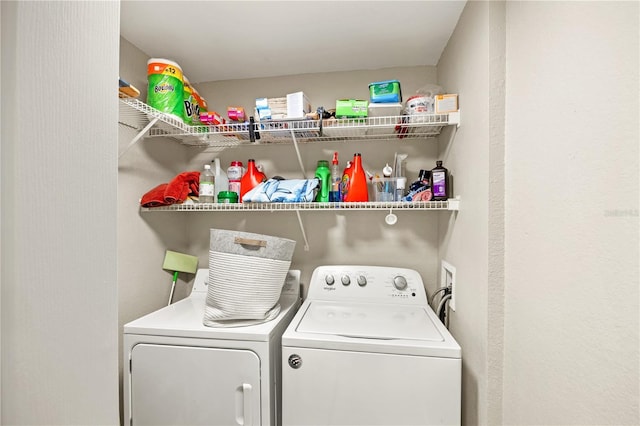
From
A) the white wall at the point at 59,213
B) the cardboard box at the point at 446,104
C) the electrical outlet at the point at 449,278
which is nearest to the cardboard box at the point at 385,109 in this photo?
the cardboard box at the point at 446,104

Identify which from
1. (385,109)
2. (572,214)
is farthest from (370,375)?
(385,109)

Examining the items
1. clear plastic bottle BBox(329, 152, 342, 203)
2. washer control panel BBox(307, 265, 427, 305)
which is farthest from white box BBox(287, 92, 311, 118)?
washer control panel BBox(307, 265, 427, 305)

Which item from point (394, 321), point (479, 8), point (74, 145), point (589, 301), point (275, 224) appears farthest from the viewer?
point (275, 224)

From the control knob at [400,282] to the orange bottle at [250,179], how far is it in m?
1.02

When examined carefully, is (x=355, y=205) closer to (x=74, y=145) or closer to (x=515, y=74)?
(x=515, y=74)

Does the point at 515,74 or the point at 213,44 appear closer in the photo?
the point at 515,74

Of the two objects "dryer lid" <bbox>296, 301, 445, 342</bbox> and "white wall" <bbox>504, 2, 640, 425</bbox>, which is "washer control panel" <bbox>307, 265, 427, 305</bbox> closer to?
"dryer lid" <bbox>296, 301, 445, 342</bbox>

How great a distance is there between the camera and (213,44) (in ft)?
5.42

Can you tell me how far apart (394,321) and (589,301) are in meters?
0.88

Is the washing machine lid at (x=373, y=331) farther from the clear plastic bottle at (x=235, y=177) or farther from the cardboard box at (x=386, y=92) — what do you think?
the cardboard box at (x=386, y=92)

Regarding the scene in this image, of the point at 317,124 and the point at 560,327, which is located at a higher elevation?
the point at 317,124

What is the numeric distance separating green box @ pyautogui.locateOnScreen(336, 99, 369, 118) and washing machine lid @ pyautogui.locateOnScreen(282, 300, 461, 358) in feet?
3.46

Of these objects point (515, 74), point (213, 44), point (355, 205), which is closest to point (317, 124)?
point (355, 205)

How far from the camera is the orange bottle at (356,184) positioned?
65.2 inches
